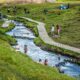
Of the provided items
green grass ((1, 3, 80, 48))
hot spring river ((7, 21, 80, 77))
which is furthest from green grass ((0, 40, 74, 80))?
green grass ((1, 3, 80, 48))

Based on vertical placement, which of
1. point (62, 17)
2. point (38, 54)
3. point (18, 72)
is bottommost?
point (62, 17)

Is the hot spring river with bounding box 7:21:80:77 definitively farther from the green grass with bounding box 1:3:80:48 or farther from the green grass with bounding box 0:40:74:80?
the green grass with bounding box 0:40:74:80

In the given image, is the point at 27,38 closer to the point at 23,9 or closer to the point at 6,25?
the point at 6,25

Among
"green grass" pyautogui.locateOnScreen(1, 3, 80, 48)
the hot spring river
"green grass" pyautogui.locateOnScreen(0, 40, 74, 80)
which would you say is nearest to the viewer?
"green grass" pyautogui.locateOnScreen(0, 40, 74, 80)

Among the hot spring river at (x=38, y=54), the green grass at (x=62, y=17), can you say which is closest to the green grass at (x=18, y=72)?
the hot spring river at (x=38, y=54)

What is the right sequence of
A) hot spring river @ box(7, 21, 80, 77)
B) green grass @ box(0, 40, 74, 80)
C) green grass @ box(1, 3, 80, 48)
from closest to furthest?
green grass @ box(0, 40, 74, 80) → hot spring river @ box(7, 21, 80, 77) → green grass @ box(1, 3, 80, 48)

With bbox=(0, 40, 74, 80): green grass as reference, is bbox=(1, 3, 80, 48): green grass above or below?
below

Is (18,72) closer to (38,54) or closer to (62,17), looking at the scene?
(38,54)

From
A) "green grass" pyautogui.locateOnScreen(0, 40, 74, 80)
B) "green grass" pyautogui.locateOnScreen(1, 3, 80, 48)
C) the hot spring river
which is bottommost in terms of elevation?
"green grass" pyautogui.locateOnScreen(1, 3, 80, 48)

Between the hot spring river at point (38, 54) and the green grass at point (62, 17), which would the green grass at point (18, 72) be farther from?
the green grass at point (62, 17)

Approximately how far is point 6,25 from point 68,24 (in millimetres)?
14889

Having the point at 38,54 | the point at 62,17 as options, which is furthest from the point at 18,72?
the point at 62,17

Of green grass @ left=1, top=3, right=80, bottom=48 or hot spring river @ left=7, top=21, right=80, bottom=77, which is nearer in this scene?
hot spring river @ left=7, top=21, right=80, bottom=77

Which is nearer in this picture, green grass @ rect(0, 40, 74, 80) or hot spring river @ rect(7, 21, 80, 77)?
green grass @ rect(0, 40, 74, 80)
